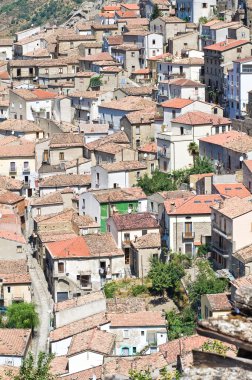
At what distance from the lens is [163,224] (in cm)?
4197

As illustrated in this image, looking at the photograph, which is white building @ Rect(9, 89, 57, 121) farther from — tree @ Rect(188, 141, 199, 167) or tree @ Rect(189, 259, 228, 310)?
tree @ Rect(189, 259, 228, 310)

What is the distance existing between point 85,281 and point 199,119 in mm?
13361

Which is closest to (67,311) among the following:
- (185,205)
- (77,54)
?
(185,205)

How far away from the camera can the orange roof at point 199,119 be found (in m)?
50.7

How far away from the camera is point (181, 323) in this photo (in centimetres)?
3566

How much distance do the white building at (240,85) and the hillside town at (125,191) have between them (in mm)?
78

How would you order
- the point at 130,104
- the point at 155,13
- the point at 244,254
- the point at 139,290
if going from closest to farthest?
the point at 244,254
the point at 139,290
the point at 130,104
the point at 155,13

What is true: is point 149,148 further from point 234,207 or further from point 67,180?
point 234,207

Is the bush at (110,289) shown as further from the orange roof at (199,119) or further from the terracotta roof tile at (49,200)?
the orange roof at (199,119)

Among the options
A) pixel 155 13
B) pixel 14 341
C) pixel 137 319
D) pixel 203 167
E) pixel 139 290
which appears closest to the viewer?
pixel 14 341

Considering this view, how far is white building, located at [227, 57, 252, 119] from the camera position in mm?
53125

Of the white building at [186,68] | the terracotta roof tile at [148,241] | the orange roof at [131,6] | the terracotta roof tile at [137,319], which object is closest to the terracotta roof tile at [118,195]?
the terracotta roof tile at [148,241]

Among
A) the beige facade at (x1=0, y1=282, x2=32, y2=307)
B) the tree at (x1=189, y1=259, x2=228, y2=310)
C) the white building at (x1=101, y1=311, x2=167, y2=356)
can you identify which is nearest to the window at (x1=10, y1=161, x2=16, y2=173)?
the beige facade at (x1=0, y1=282, x2=32, y2=307)

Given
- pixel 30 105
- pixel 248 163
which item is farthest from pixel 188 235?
pixel 30 105
